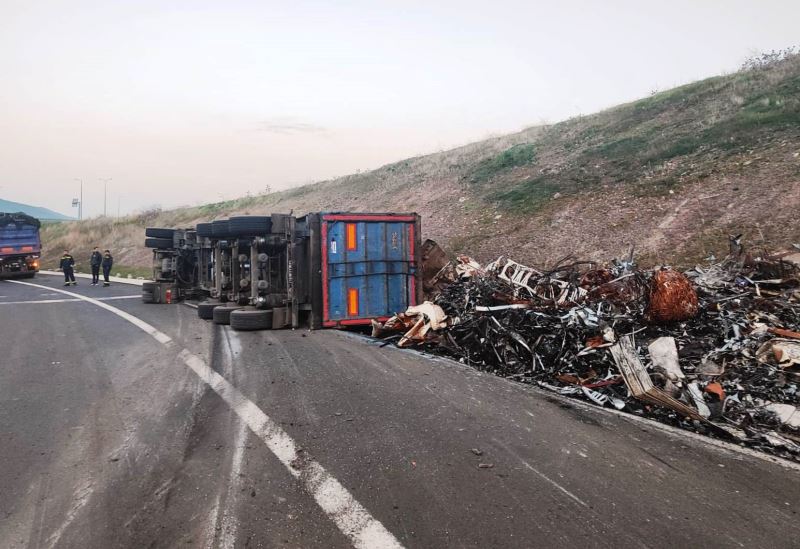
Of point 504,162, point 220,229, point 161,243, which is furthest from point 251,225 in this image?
point 504,162

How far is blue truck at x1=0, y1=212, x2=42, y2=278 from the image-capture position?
2241cm

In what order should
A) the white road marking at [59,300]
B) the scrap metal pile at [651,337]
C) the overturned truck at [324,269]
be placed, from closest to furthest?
the scrap metal pile at [651,337] → the overturned truck at [324,269] → the white road marking at [59,300]

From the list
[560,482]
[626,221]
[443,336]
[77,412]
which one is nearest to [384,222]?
[443,336]

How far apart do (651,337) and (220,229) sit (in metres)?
7.86

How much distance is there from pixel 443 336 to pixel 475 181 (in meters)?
14.2

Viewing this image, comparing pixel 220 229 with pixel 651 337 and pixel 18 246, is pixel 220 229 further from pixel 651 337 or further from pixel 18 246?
pixel 18 246

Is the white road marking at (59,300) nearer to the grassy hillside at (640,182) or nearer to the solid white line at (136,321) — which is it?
the solid white line at (136,321)

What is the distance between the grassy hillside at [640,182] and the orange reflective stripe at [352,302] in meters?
5.93

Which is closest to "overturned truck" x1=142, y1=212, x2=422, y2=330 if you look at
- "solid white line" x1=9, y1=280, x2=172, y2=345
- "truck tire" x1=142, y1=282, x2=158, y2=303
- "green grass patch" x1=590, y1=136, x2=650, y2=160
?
"solid white line" x1=9, y1=280, x2=172, y2=345

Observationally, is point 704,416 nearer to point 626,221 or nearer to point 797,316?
point 797,316

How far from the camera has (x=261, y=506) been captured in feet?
8.98

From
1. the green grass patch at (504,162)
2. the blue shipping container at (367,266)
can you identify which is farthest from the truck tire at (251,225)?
the green grass patch at (504,162)

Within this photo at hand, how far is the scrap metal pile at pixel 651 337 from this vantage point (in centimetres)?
425

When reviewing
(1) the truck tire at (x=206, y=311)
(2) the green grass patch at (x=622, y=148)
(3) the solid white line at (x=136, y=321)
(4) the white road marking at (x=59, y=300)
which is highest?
(2) the green grass patch at (x=622, y=148)
